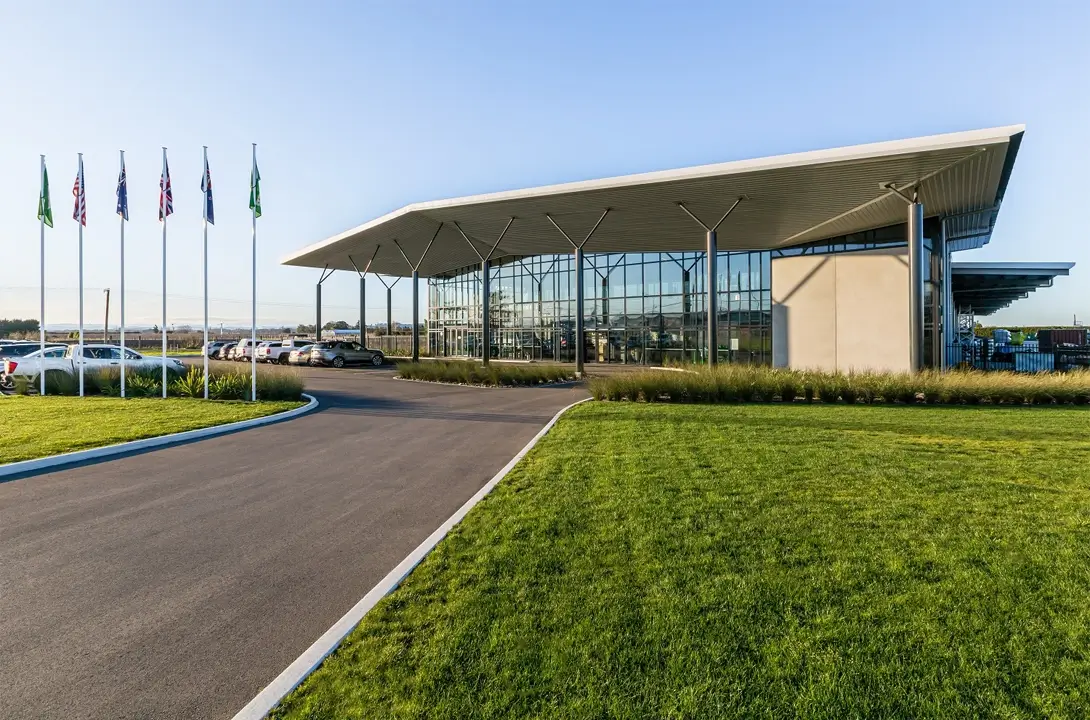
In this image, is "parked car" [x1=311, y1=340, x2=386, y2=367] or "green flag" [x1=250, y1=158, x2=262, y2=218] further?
"parked car" [x1=311, y1=340, x2=386, y2=367]

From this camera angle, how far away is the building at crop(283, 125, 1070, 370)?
17406 millimetres

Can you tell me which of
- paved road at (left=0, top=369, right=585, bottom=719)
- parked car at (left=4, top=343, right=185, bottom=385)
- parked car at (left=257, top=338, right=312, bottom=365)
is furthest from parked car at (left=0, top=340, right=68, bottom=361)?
parked car at (left=257, top=338, right=312, bottom=365)

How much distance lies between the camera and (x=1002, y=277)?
28.3 meters

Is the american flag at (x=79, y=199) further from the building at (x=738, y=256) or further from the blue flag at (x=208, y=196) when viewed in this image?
the building at (x=738, y=256)

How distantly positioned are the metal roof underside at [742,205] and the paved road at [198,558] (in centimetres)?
1222

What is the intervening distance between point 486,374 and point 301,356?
18434 millimetres

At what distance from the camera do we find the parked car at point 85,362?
18703mm

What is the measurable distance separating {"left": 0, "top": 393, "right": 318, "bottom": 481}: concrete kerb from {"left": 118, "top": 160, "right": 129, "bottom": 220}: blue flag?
8985mm

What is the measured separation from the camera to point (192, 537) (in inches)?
209

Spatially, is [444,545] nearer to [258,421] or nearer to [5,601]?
[5,601]

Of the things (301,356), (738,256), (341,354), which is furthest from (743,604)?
(301,356)

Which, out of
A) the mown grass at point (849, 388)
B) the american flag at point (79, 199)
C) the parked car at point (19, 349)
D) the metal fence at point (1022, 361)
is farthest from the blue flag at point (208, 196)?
the metal fence at point (1022, 361)

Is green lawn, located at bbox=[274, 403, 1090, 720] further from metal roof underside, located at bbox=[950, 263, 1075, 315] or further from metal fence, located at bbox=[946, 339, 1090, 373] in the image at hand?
metal roof underside, located at bbox=[950, 263, 1075, 315]

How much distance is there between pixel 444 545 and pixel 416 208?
22336mm
